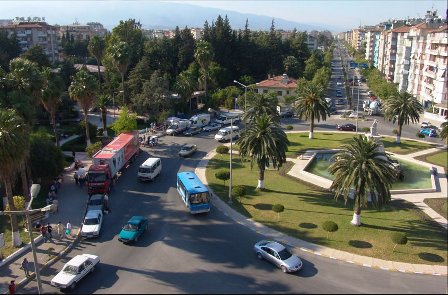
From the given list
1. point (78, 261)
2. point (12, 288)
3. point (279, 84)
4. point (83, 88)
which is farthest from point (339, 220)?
point (279, 84)

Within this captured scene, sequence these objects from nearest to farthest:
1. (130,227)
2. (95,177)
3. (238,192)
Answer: (130,227) < (238,192) < (95,177)

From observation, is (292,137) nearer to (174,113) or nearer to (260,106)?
(260,106)

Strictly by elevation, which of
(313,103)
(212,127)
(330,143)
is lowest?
(330,143)

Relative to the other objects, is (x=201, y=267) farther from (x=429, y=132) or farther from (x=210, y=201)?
(x=429, y=132)

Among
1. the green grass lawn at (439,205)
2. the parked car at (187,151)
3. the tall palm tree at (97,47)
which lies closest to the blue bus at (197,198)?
the parked car at (187,151)

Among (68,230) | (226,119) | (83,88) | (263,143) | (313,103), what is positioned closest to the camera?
(68,230)

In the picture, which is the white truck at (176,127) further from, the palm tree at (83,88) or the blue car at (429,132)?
the blue car at (429,132)
